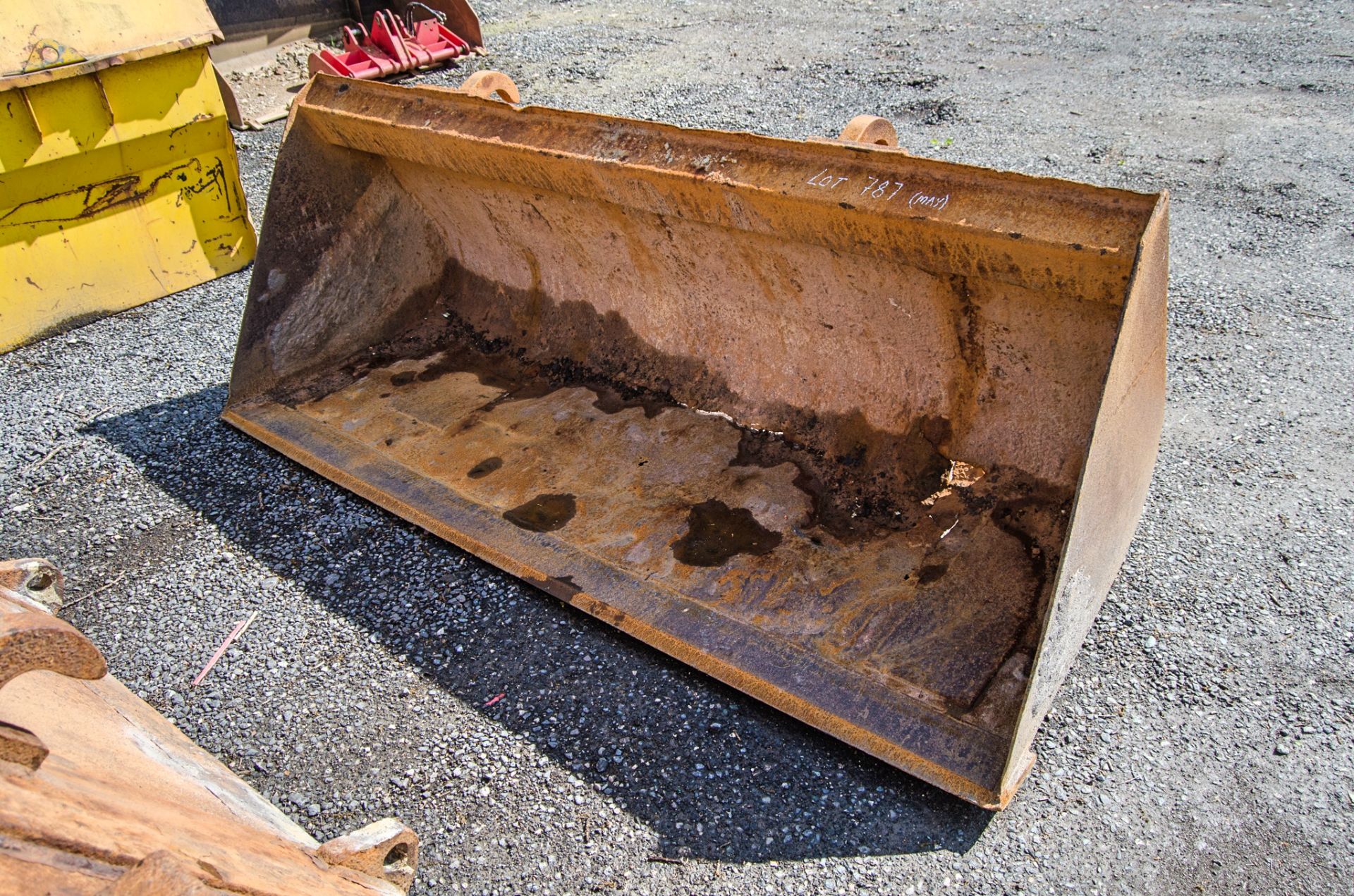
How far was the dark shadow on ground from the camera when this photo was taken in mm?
2021

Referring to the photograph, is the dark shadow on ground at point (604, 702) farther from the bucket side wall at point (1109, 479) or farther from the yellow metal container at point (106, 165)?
the yellow metal container at point (106, 165)

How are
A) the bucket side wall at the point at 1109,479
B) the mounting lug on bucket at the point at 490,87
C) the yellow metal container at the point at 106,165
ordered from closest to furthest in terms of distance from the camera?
the bucket side wall at the point at 1109,479
the mounting lug on bucket at the point at 490,87
the yellow metal container at the point at 106,165

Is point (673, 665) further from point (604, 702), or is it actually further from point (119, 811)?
point (119, 811)

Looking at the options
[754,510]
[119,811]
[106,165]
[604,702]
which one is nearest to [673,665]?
[604,702]

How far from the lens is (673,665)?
241 centimetres

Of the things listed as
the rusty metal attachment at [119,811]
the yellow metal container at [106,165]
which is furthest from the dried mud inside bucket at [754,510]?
the yellow metal container at [106,165]

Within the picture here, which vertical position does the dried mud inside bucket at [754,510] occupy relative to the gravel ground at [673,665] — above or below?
above

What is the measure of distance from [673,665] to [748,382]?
1.09 metres

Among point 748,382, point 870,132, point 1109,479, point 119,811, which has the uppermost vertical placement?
point 870,132

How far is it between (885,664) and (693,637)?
18.7 inches

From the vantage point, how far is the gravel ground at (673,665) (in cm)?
199

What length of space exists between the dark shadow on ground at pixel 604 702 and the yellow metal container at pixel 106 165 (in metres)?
1.72

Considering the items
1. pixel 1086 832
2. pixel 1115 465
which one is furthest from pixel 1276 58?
pixel 1086 832

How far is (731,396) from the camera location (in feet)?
10.4
